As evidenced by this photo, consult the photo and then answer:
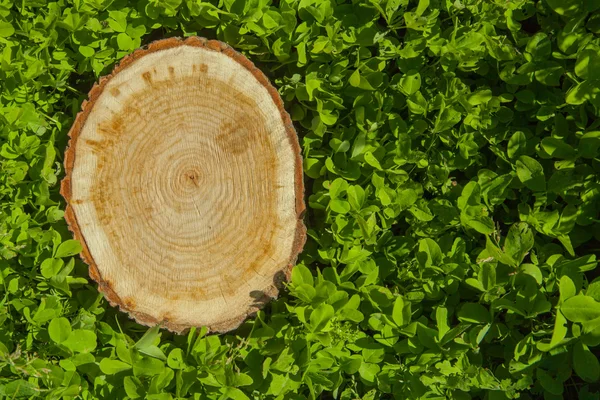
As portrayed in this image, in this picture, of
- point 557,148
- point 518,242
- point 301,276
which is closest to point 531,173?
point 557,148

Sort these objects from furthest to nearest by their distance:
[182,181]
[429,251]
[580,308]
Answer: [429,251] < [182,181] < [580,308]

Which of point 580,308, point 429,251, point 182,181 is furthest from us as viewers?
point 429,251

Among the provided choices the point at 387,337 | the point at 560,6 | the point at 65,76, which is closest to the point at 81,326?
the point at 65,76

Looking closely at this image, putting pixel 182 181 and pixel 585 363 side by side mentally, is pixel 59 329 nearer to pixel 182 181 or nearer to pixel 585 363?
pixel 182 181

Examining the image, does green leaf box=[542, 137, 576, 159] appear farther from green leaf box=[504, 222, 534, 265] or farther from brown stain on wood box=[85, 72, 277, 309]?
brown stain on wood box=[85, 72, 277, 309]

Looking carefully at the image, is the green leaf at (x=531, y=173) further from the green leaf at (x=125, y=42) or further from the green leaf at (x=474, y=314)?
the green leaf at (x=125, y=42)
